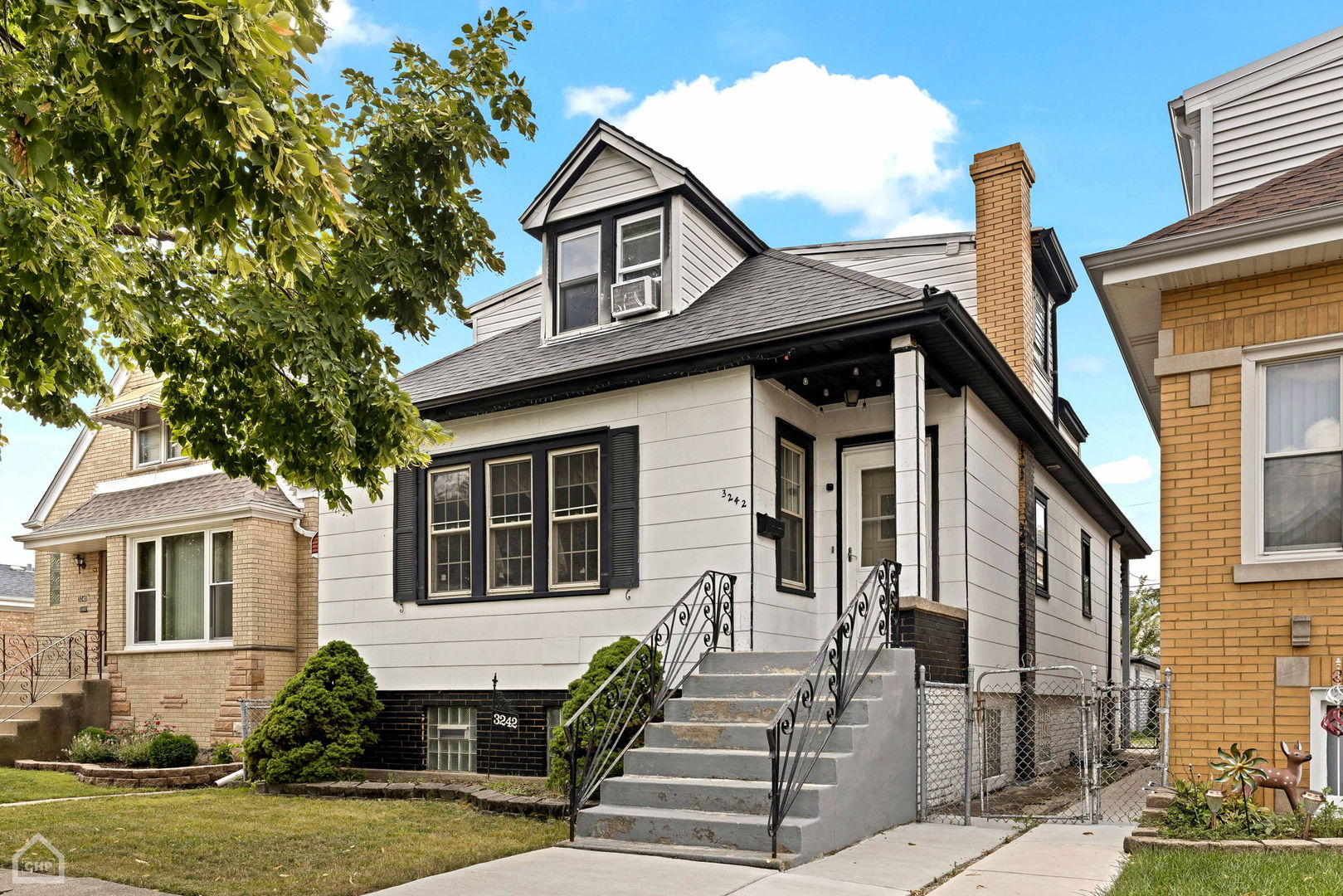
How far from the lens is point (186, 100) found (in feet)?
16.1

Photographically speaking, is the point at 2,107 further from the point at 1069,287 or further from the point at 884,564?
the point at 1069,287

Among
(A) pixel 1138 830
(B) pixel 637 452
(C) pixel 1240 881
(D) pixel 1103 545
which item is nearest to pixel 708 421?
(B) pixel 637 452

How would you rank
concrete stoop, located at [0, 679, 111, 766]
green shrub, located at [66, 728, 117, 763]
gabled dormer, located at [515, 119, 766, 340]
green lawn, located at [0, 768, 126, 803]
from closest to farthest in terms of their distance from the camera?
green lawn, located at [0, 768, 126, 803], gabled dormer, located at [515, 119, 766, 340], green shrub, located at [66, 728, 117, 763], concrete stoop, located at [0, 679, 111, 766]

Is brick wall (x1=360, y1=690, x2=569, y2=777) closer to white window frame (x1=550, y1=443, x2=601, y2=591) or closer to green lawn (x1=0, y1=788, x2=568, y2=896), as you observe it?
white window frame (x1=550, y1=443, x2=601, y2=591)

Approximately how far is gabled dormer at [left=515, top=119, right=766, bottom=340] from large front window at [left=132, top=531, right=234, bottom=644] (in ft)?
24.4

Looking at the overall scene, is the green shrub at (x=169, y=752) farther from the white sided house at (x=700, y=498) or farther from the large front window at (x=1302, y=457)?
the large front window at (x=1302, y=457)

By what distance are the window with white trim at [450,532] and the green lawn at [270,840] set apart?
2813 mm

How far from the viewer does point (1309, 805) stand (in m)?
7.39

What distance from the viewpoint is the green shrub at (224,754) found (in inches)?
591

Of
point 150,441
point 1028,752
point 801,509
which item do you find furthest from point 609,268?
point 150,441

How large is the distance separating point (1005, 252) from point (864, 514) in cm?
527

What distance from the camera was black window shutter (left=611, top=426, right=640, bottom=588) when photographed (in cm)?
1196

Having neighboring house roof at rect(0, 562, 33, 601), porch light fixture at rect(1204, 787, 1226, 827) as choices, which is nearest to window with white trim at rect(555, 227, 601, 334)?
porch light fixture at rect(1204, 787, 1226, 827)

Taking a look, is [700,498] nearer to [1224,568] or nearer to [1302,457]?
[1224,568]
